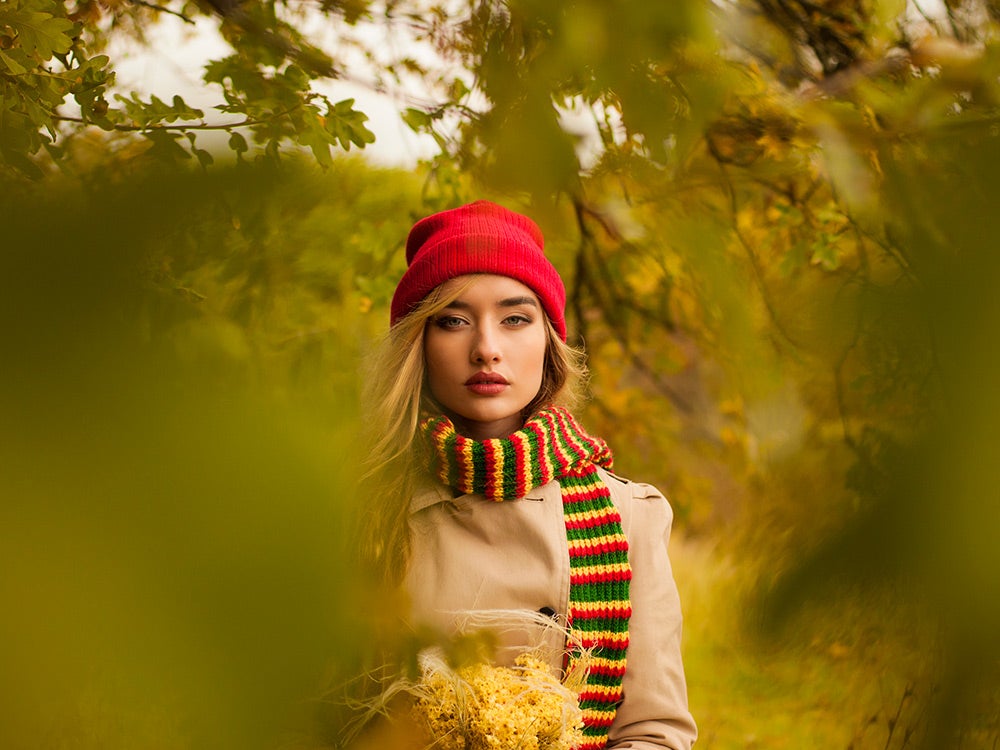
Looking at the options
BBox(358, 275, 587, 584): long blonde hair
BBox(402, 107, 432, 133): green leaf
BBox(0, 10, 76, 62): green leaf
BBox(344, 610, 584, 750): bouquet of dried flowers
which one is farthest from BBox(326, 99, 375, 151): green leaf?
BBox(344, 610, 584, 750): bouquet of dried flowers

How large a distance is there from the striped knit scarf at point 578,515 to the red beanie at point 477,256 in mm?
145

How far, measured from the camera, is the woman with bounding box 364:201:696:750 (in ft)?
3.28

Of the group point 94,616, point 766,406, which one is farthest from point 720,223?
point 94,616

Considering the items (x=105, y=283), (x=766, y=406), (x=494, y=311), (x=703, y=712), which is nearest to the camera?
(x=105, y=283)

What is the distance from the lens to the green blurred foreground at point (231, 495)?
0.10 metres

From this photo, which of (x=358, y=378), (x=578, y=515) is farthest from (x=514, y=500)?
(x=358, y=378)

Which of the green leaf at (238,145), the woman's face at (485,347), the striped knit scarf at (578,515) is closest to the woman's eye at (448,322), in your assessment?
the woman's face at (485,347)

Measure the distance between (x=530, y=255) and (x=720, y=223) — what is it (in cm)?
86

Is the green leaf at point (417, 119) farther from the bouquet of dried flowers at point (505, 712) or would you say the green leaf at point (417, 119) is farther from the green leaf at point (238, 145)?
the bouquet of dried flowers at point (505, 712)

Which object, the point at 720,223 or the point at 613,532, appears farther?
the point at 613,532

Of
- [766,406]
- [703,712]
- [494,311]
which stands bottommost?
[703,712]

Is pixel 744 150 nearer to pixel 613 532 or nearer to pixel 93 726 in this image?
pixel 93 726

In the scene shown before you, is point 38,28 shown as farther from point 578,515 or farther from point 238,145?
point 578,515

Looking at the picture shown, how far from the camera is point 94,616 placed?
102mm
